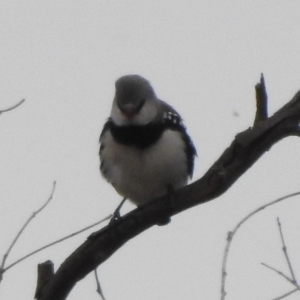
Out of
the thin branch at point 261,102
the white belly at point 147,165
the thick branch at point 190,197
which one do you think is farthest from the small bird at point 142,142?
the thin branch at point 261,102

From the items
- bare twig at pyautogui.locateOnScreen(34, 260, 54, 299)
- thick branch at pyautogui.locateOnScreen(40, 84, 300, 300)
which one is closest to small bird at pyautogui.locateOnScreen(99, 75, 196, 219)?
thick branch at pyautogui.locateOnScreen(40, 84, 300, 300)

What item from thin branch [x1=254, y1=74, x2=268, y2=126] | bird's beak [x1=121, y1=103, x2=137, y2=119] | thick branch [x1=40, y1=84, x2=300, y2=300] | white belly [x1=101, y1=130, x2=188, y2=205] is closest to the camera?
thick branch [x1=40, y1=84, x2=300, y2=300]

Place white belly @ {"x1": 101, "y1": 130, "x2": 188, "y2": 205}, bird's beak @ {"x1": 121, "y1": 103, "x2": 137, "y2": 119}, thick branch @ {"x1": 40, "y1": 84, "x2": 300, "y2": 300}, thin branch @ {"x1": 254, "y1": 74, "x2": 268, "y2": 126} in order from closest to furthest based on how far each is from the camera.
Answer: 1. thick branch @ {"x1": 40, "y1": 84, "x2": 300, "y2": 300}
2. thin branch @ {"x1": 254, "y1": 74, "x2": 268, "y2": 126}
3. bird's beak @ {"x1": 121, "y1": 103, "x2": 137, "y2": 119}
4. white belly @ {"x1": 101, "y1": 130, "x2": 188, "y2": 205}

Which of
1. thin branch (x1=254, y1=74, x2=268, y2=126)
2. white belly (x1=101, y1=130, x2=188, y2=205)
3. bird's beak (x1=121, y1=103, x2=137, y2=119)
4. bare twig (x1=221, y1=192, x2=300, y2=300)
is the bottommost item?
bare twig (x1=221, y1=192, x2=300, y2=300)

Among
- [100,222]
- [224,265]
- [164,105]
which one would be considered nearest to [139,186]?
[164,105]

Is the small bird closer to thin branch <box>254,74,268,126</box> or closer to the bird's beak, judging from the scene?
the bird's beak

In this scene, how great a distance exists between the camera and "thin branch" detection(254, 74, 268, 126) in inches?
117

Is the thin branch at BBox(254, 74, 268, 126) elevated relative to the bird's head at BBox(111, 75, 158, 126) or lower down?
lower down

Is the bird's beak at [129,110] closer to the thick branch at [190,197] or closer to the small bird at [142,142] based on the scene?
the small bird at [142,142]

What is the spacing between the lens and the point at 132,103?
4160mm

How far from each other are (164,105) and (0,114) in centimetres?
171

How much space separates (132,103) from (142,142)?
0.85 feet

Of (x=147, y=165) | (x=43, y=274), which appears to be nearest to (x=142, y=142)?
(x=147, y=165)

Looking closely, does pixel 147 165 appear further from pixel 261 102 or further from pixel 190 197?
pixel 261 102
